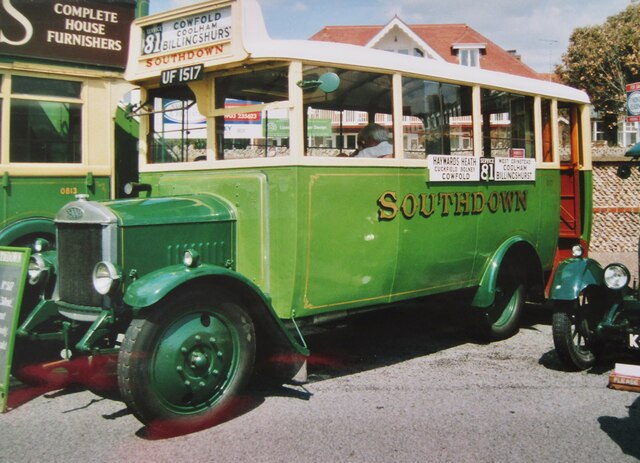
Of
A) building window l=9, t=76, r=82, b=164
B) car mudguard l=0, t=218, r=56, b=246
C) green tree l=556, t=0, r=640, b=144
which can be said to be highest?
green tree l=556, t=0, r=640, b=144

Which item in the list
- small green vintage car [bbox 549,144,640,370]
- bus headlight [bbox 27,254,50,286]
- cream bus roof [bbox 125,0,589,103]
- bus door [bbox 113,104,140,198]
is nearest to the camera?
cream bus roof [bbox 125,0,589,103]

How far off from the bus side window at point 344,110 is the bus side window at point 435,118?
18 centimetres

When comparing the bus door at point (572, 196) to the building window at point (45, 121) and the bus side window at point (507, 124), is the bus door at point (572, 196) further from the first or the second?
the building window at point (45, 121)

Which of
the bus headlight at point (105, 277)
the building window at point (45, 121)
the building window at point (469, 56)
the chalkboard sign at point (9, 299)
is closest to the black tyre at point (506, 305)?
the bus headlight at point (105, 277)

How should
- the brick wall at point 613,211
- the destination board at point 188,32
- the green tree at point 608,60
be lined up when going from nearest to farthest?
the destination board at point 188,32, the brick wall at point 613,211, the green tree at point 608,60

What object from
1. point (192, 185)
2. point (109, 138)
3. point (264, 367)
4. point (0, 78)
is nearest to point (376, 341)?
point (264, 367)

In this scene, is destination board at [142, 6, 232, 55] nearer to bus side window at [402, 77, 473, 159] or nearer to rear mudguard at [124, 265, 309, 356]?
bus side window at [402, 77, 473, 159]

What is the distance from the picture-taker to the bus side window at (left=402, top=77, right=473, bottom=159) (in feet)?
19.1

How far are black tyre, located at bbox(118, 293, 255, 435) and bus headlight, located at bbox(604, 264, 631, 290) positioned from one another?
2816mm

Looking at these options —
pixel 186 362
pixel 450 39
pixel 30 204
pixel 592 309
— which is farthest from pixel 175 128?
pixel 450 39

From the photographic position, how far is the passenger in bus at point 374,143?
223 inches

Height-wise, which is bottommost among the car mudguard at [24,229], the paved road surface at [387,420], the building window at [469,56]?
the paved road surface at [387,420]

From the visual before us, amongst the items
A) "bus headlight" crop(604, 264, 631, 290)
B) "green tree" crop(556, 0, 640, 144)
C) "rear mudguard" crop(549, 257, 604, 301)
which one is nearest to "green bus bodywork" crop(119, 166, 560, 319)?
"rear mudguard" crop(549, 257, 604, 301)

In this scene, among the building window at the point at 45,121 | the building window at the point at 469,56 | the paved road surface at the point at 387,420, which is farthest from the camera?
the building window at the point at 469,56
